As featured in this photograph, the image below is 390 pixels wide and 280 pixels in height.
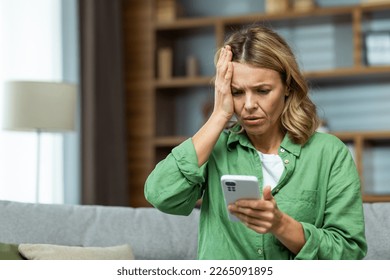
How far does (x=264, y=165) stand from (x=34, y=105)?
6.84 ft

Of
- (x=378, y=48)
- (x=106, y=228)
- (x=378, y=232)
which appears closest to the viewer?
(x=378, y=232)

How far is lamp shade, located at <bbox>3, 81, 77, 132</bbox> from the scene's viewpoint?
365cm

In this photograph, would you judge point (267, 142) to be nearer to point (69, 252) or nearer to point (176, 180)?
point (176, 180)

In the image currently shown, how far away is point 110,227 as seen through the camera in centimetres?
241

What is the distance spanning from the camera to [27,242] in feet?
7.54

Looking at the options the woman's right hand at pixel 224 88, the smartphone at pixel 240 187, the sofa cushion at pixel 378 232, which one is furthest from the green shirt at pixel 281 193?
the sofa cushion at pixel 378 232

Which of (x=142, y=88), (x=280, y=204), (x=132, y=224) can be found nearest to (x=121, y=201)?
(x=142, y=88)

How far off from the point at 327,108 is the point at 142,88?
51.0 inches

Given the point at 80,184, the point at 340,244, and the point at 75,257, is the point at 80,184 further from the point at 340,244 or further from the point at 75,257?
the point at 340,244

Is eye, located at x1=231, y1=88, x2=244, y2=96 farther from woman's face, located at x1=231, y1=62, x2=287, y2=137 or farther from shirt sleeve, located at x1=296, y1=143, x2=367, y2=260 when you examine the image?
shirt sleeve, located at x1=296, y1=143, x2=367, y2=260

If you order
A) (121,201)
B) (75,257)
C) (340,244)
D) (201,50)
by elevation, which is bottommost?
(121,201)

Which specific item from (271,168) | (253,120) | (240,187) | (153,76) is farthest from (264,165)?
(153,76)

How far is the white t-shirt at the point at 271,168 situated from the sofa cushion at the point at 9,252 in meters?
0.79
